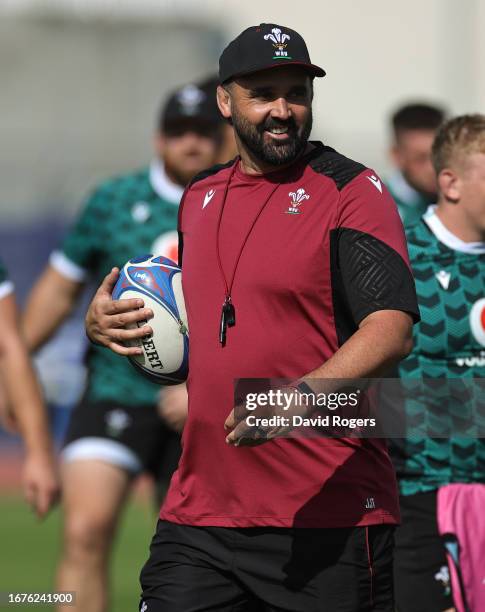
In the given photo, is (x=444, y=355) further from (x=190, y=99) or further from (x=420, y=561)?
(x=190, y=99)

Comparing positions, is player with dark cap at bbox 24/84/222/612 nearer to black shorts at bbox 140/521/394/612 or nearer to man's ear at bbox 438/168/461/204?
man's ear at bbox 438/168/461/204

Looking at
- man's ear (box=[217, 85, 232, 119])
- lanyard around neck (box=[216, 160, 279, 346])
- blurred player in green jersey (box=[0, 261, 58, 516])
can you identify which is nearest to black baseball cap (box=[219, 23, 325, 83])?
man's ear (box=[217, 85, 232, 119])

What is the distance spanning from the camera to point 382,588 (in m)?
4.66

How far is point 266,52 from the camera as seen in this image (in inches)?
181

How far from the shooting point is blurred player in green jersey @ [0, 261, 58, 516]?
6.20m

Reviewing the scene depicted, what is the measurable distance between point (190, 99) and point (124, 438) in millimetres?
1819

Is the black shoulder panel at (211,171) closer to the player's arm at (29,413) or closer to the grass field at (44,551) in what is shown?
the player's arm at (29,413)

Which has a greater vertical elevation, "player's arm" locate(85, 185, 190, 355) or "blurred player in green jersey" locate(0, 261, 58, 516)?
"player's arm" locate(85, 185, 190, 355)

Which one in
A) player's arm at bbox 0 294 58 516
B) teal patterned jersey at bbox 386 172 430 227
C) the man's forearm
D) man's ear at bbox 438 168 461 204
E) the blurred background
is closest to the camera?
the man's forearm

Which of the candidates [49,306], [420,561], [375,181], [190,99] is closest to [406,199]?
[190,99]

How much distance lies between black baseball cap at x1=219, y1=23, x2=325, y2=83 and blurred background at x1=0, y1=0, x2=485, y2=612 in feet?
18.3

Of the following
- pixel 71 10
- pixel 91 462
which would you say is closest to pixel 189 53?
pixel 71 10

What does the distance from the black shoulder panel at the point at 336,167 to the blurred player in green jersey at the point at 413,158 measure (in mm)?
3517

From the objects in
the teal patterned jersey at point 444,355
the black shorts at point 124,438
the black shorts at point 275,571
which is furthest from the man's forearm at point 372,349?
the black shorts at point 124,438
